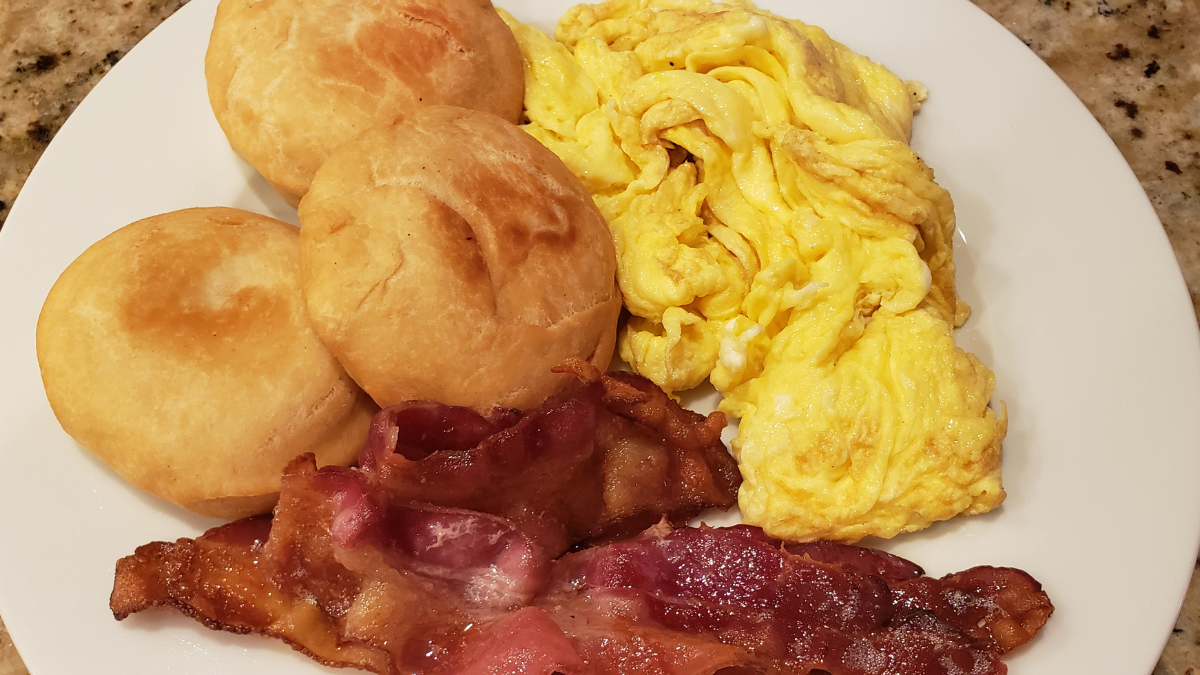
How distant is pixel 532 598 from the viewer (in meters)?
1.96

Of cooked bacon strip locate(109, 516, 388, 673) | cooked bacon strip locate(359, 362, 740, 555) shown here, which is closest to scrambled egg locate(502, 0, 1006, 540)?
cooked bacon strip locate(359, 362, 740, 555)

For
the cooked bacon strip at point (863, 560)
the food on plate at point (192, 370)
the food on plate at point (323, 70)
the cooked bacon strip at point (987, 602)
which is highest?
the food on plate at point (323, 70)

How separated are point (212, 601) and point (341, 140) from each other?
48.2 inches

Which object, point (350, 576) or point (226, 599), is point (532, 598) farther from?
point (226, 599)

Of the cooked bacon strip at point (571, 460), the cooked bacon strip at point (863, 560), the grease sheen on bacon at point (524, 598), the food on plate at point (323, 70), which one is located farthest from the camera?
the food on plate at point (323, 70)

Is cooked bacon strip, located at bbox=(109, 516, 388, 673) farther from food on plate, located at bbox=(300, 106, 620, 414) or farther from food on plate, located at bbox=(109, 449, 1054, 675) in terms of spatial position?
food on plate, located at bbox=(300, 106, 620, 414)

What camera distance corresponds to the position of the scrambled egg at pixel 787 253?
2.13 metres

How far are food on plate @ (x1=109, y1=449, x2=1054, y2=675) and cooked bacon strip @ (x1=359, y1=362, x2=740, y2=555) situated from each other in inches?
3.0

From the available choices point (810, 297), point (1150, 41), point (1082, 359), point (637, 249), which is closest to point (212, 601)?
point (637, 249)

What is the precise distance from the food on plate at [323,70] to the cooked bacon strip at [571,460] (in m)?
0.85

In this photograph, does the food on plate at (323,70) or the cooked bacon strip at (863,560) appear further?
the food on plate at (323,70)

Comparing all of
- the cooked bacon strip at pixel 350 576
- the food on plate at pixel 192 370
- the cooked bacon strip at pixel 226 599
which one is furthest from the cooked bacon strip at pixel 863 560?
the food on plate at pixel 192 370

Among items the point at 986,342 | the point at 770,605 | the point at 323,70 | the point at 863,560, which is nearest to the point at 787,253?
the point at 986,342

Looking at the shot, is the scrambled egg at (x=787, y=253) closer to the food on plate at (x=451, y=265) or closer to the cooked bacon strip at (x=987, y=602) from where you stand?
the cooked bacon strip at (x=987, y=602)
